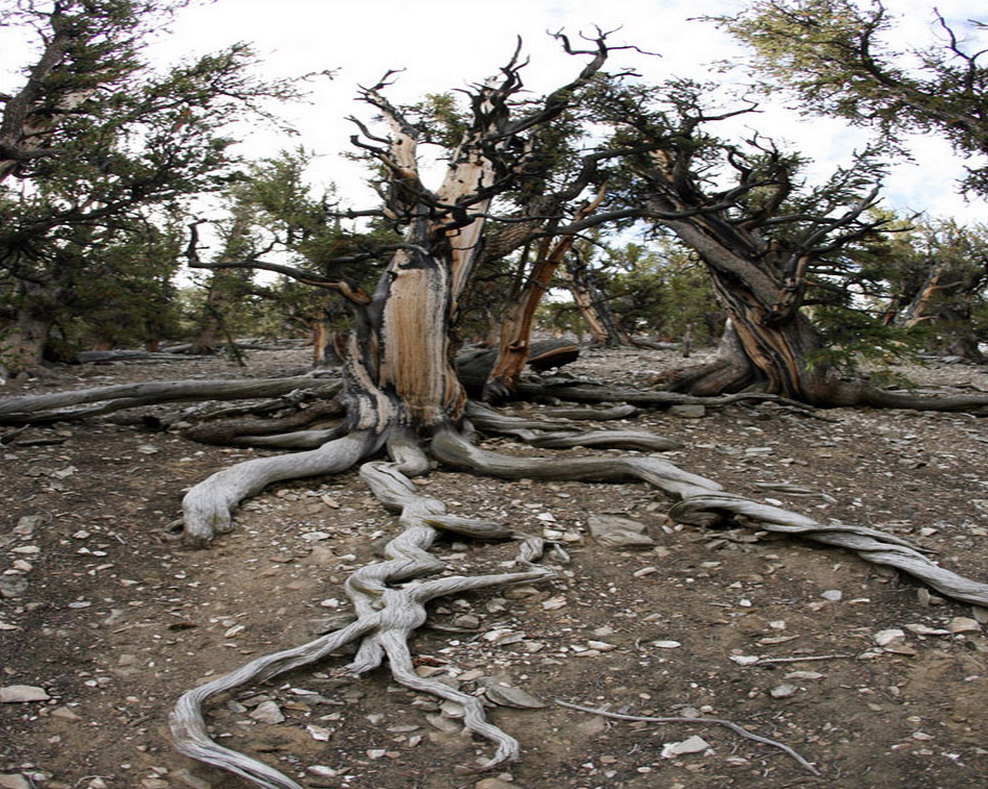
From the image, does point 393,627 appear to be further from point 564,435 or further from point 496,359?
point 496,359

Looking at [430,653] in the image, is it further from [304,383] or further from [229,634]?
[304,383]

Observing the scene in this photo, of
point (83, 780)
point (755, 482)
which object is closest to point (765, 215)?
point (755, 482)

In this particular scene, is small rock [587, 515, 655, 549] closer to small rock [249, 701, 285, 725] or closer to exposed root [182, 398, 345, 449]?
small rock [249, 701, 285, 725]

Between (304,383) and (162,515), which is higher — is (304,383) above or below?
above

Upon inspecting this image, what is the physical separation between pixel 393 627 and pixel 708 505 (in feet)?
9.20

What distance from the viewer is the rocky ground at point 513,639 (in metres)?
3.82

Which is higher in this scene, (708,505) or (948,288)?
(948,288)

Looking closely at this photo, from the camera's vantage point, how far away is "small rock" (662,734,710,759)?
3.90 meters

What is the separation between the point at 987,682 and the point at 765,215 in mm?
8378

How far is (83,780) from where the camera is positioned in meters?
3.61

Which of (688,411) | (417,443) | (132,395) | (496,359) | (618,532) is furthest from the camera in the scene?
(496,359)

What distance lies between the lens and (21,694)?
13.8 feet

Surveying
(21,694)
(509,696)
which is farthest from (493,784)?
→ (21,694)

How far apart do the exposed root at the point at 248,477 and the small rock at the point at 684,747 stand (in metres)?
3.65
